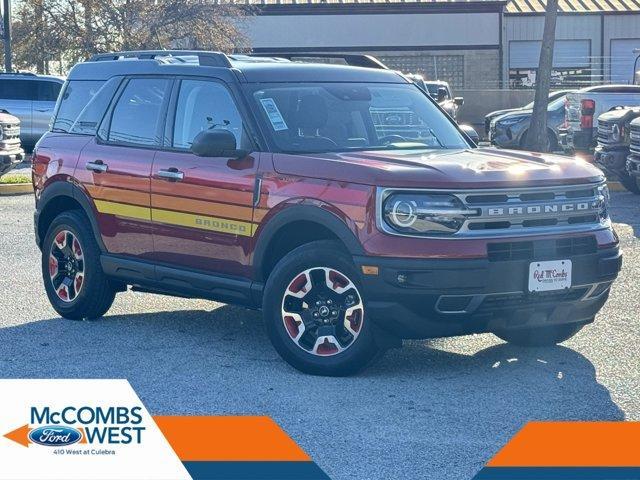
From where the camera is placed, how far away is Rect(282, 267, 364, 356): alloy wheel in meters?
7.16

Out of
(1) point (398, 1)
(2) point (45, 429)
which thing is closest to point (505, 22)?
(1) point (398, 1)

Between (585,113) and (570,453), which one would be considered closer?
(570,453)

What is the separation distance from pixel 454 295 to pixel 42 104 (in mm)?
23311

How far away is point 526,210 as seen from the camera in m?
7.11

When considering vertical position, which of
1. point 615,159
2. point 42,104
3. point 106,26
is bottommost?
point 615,159

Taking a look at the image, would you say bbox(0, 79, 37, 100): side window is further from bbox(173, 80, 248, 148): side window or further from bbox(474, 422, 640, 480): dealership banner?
bbox(474, 422, 640, 480): dealership banner

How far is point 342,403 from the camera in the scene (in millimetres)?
6668

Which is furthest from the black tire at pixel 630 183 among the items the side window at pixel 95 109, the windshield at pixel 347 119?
the side window at pixel 95 109

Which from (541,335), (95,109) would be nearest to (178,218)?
(95,109)

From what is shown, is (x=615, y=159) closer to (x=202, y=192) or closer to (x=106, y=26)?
(x=202, y=192)

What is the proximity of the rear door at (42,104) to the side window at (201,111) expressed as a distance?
818 inches

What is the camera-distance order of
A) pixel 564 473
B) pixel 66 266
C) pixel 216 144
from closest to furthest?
pixel 564 473, pixel 216 144, pixel 66 266

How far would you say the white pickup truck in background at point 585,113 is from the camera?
68.5 feet

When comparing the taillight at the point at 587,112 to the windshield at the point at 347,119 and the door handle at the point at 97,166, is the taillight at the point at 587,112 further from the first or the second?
the door handle at the point at 97,166
